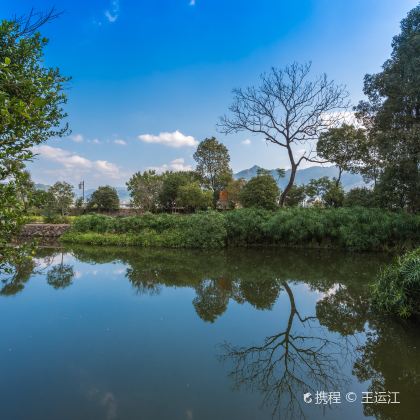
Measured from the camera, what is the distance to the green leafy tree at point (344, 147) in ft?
72.5

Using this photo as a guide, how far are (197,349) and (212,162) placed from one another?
30.2 m

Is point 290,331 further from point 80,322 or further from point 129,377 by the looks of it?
point 80,322

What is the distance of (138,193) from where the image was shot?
29.3m

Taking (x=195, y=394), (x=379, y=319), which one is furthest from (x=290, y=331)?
(x=195, y=394)

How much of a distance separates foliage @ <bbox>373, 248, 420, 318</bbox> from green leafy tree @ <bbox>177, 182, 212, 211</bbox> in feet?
70.9

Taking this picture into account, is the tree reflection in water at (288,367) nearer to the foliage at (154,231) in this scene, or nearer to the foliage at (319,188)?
the foliage at (154,231)

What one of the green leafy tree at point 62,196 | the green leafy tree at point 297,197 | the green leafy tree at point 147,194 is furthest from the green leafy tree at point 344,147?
the green leafy tree at point 62,196

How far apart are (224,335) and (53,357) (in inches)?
90.3

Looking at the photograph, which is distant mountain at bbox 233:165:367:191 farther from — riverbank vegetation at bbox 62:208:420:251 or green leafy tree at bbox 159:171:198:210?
riverbank vegetation at bbox 62:208:420:251

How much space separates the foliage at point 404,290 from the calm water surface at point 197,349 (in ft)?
0.92

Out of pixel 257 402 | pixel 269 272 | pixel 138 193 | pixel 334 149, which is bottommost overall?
pixel 257 402

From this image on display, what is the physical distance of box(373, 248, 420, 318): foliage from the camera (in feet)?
16.0

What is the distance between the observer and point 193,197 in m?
26.4

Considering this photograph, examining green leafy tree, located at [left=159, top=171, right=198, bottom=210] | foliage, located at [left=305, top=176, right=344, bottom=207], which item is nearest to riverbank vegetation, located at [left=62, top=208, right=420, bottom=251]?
foliage, located at [left=305, top=176, right=344, bottom=207]
